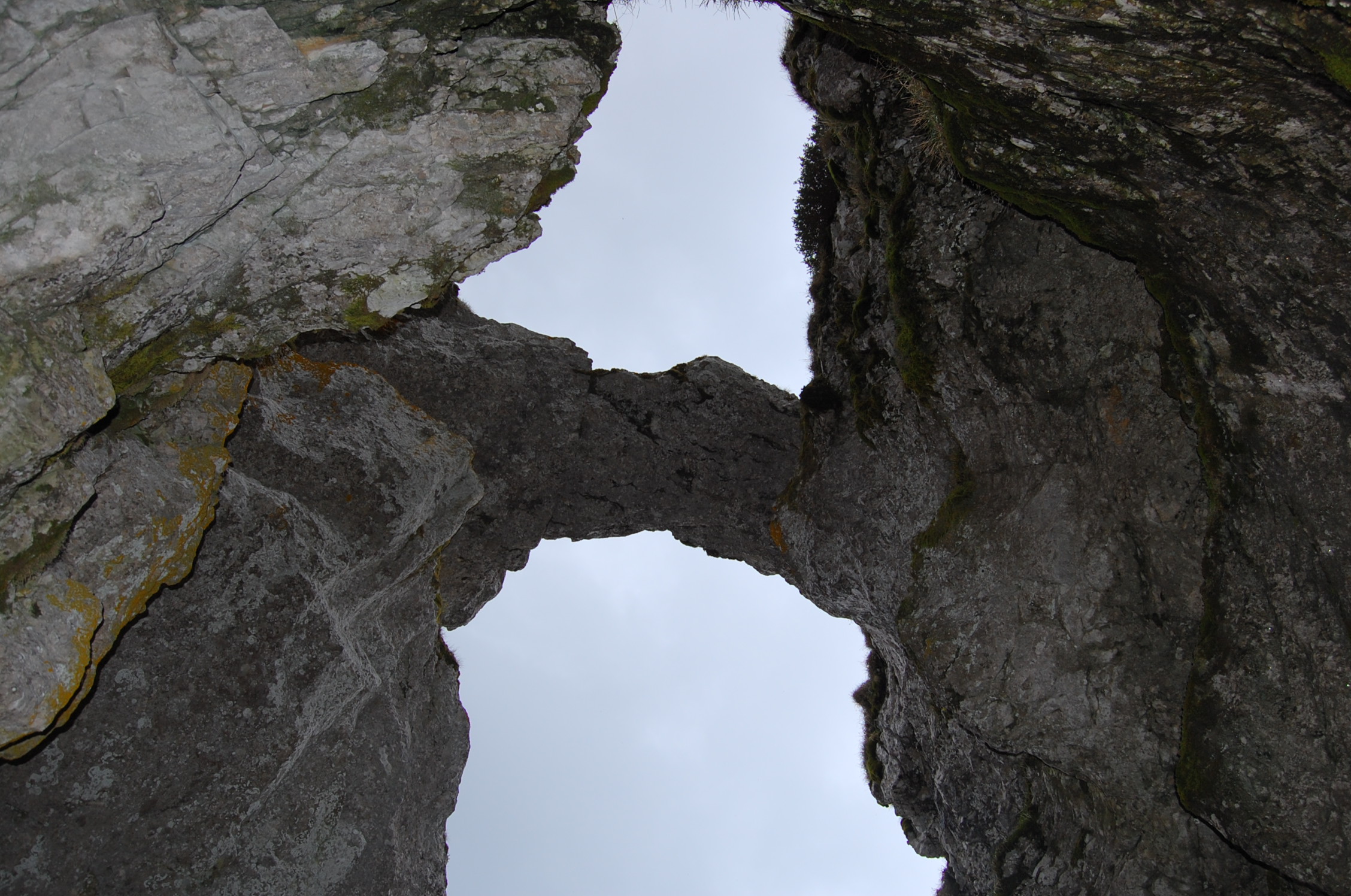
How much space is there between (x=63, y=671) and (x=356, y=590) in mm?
4823

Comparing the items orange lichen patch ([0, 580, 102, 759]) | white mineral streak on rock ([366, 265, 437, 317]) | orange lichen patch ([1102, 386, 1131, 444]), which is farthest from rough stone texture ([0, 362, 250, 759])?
orange lichen patch ([1102, 386, 1131, 444])

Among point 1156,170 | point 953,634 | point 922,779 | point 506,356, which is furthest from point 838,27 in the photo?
point 922,779

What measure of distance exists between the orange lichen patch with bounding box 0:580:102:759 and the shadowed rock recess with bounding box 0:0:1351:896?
0.09 ft

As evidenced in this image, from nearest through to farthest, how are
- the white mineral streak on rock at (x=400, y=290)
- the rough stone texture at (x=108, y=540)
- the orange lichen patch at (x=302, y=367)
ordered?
the rough stone texture at (x=108, y=540)
the white mineral streak on rock at (x=400, y=290)
the orange lichen patch at (x=302, y=367)

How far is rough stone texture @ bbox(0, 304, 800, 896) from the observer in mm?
7383

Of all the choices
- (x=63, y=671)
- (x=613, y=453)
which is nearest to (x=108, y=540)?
(x=63, y=671)

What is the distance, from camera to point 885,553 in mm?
9453

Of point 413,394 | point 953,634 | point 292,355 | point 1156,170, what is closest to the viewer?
point 1156,170

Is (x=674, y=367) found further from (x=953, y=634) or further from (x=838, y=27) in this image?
(x=838, y=27)

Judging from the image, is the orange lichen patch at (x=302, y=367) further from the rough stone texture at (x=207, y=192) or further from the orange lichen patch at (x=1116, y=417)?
the orange lichen patch at (x=1116, y=417)

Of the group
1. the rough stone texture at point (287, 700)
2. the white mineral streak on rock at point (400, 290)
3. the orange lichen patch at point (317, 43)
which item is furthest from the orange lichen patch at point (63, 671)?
the orange lichen patch at point (317, 43)

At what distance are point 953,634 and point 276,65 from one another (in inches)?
299

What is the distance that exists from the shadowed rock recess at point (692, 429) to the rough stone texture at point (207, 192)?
26 mm

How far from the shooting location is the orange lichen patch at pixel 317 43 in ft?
14.4
